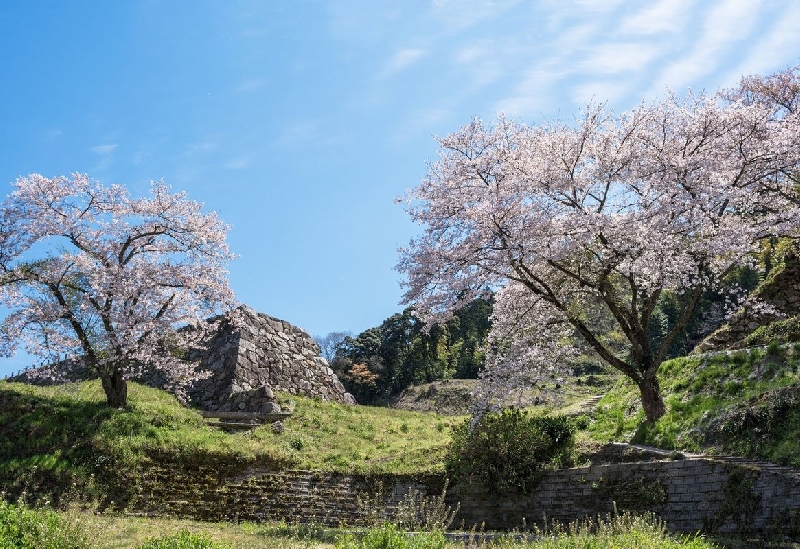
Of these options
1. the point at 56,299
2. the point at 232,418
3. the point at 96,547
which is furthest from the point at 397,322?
the point at 96,547

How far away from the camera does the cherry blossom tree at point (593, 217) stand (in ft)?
49.0

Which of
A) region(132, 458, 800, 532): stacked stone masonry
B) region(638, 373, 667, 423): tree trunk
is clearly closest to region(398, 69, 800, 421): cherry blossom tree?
region(638, 373, 667, 423): tree trunk

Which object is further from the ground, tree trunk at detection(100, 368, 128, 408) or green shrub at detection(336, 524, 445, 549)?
tree trunk at detection(100, 368, 128, 408)

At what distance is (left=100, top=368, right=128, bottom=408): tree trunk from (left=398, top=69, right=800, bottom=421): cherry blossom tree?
414 inches

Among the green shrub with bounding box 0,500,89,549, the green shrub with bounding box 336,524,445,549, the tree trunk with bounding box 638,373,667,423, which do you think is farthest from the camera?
the tree trunk with bounding box 638,373,667,423

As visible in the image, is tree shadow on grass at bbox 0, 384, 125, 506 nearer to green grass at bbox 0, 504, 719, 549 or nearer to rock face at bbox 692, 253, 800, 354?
green grass at bbox 0, 504, 719, 549

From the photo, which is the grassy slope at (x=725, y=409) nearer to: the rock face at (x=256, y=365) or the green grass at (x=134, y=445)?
the green grass at (x=134, y=445)

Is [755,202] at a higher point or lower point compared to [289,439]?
higher

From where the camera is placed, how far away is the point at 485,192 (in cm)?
1570

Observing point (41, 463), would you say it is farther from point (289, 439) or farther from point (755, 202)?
point (755, 202)

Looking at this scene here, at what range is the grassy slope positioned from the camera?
13078mm

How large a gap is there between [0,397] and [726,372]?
22041 mm

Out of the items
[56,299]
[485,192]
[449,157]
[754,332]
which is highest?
[449,157]

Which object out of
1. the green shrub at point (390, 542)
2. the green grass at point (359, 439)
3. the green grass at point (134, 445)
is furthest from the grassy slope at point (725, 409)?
the green shrub at point (390, 542)
